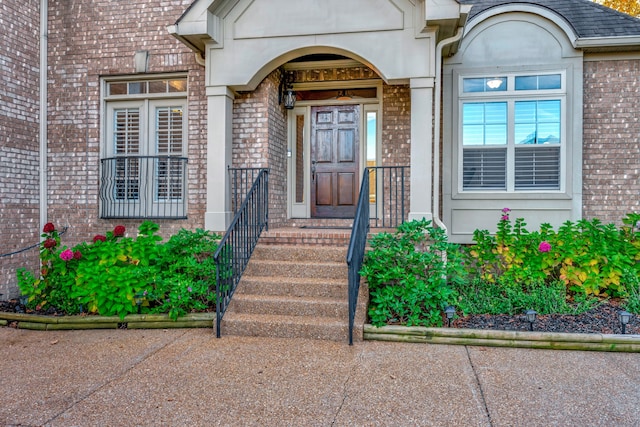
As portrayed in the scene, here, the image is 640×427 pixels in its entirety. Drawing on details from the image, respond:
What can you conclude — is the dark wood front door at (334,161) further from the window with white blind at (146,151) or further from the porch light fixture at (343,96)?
the window with white blind at (146,151)

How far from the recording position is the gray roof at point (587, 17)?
5996mm

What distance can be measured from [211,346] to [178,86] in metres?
4.20

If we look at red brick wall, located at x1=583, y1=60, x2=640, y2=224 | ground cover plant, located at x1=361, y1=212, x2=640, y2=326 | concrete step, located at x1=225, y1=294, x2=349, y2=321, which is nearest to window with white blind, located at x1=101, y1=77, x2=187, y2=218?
concrete step, located at x1=225, y1=294, x2=349, y2=321

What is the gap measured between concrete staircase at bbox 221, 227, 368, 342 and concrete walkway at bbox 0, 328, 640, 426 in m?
0.14

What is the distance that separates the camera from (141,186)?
6.55 metres

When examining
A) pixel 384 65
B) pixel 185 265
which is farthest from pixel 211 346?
pixel 384 65

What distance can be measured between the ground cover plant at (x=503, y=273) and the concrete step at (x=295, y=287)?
348 millimetres

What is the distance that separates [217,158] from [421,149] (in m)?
2.58

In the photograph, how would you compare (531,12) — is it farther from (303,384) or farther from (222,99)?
(303,384)

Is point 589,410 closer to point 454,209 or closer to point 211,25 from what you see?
point 454,209

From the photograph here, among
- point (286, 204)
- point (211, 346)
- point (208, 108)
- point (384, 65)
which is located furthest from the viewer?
point (286, 204)

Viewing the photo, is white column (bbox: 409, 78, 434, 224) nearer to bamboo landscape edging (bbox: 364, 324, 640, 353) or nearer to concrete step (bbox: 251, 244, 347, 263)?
concrete step (bbox: 251, 244, 347, 263)

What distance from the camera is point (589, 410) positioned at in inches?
104

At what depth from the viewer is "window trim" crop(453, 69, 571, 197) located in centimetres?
615
